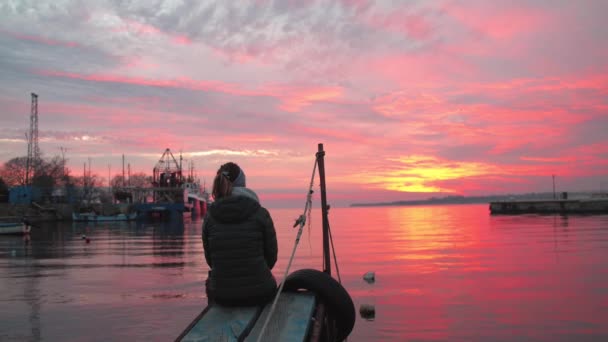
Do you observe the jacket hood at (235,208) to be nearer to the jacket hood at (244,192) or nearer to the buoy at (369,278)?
the jacket hood at (244,192)

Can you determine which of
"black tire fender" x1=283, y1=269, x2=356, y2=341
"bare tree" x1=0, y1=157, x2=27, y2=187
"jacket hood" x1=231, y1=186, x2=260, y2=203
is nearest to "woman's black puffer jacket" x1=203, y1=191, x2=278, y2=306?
"jacket hood" x1=231, y1=186, x2=260, y2=203

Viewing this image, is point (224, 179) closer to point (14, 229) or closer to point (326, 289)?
point (326, 289)

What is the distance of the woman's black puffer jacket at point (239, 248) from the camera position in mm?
6238

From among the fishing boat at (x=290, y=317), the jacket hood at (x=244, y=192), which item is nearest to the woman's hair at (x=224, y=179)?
the jacket hood at (x=244, y=192)

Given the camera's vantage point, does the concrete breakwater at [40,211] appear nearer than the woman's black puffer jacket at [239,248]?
No

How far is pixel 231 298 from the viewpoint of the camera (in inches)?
254

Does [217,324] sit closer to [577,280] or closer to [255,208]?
[255,208]

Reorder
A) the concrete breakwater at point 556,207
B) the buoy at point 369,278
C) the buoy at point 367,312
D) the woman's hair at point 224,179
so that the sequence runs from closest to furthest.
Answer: the woman's hair at point 224,179 → the buoy at point 367,312 → the buoy at point 369,278 → the concrete breakwater at point 556,207

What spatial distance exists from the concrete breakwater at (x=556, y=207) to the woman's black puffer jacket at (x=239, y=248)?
93.1 meters

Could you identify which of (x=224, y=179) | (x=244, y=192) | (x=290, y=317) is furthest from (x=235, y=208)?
(x=290, y=317)

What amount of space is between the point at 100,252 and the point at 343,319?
26.4 metres

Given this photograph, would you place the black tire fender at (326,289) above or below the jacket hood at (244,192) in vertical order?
below

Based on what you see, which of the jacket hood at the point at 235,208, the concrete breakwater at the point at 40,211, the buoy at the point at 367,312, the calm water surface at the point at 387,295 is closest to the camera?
the jacket hood at the point at 235,208

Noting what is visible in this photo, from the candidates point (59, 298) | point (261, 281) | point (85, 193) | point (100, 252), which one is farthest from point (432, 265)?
point (85, 193)
